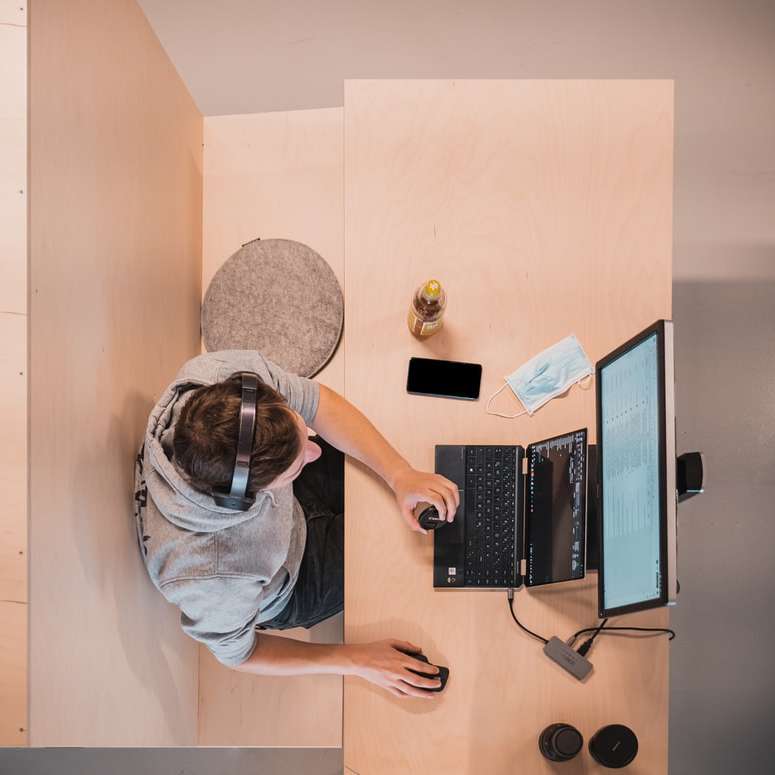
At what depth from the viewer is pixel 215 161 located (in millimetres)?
1541

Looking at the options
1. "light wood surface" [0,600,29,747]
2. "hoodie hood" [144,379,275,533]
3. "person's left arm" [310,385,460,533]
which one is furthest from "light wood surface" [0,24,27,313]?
"person's left arm" [310,385,460,533]

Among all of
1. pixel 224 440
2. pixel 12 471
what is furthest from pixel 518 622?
pixel 12 471

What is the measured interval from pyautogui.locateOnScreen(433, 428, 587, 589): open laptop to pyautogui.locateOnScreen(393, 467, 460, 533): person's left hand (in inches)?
1.8

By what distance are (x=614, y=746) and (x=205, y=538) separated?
79 cm

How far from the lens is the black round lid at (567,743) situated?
1017 millimetres

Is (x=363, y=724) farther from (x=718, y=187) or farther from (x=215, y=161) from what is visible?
(x=718, y=187)

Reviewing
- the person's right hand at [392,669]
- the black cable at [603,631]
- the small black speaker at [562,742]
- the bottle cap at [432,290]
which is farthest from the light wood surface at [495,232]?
the small black speaker at [562,742]

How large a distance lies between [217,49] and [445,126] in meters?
1.15

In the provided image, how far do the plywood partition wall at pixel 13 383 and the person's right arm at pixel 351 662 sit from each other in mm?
402

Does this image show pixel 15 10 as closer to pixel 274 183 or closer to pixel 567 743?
pixel 274 183

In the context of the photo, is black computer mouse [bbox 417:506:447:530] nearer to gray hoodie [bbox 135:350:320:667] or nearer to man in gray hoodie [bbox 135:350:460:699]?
man in gray hoodie [bbox 135:350:460:699]

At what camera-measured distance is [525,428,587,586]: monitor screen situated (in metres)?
0.99

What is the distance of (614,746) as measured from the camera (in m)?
1.03

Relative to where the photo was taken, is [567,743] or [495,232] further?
[495,232]
